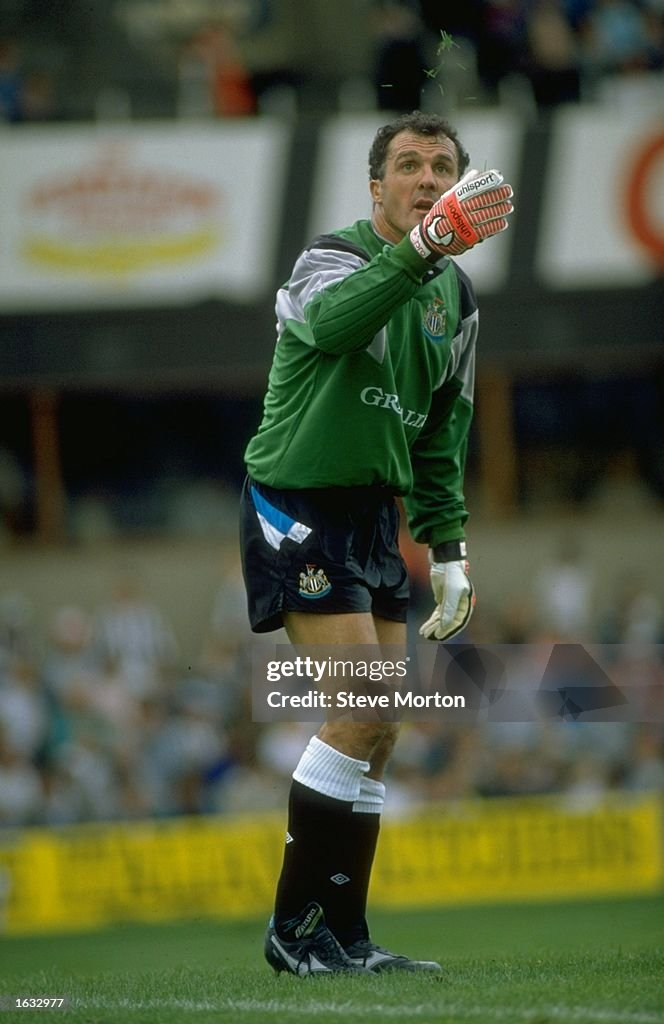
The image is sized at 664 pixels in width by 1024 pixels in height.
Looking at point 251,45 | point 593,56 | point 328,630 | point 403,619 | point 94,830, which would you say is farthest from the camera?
point 251,45

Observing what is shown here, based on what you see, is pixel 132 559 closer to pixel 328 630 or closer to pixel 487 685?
pixel 487 685

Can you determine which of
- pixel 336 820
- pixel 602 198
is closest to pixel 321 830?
pixel 336 820

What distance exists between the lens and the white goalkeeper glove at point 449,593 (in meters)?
6.14

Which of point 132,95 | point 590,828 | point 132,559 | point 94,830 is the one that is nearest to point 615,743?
point 590,828

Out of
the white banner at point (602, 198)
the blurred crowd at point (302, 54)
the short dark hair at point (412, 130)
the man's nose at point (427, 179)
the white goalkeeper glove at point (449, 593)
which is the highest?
the blurred crowd at point (302, 54)

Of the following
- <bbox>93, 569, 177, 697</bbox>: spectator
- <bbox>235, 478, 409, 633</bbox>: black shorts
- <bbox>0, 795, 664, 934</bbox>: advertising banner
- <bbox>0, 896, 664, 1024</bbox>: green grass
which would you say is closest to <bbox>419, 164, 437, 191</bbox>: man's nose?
<bbox>235, 478, 409, 633</bbox>: black shorts

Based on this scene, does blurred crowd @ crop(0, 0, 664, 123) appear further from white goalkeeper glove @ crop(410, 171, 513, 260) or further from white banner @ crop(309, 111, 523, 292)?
white goalkeeper glove @ crop(410, 171, 513, 260)

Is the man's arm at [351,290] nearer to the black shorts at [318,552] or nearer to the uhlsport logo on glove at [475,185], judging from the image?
the uhlsport logo on glove at [475,185]

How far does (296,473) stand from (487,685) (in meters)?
1.90

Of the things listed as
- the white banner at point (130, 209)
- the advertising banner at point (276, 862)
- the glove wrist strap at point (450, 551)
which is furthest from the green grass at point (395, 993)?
the white banner at point (130, 209)

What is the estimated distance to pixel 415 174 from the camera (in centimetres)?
568

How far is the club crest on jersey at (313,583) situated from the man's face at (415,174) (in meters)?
1.20

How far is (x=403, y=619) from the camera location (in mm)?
6004

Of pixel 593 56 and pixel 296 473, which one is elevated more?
pixel 593 56
